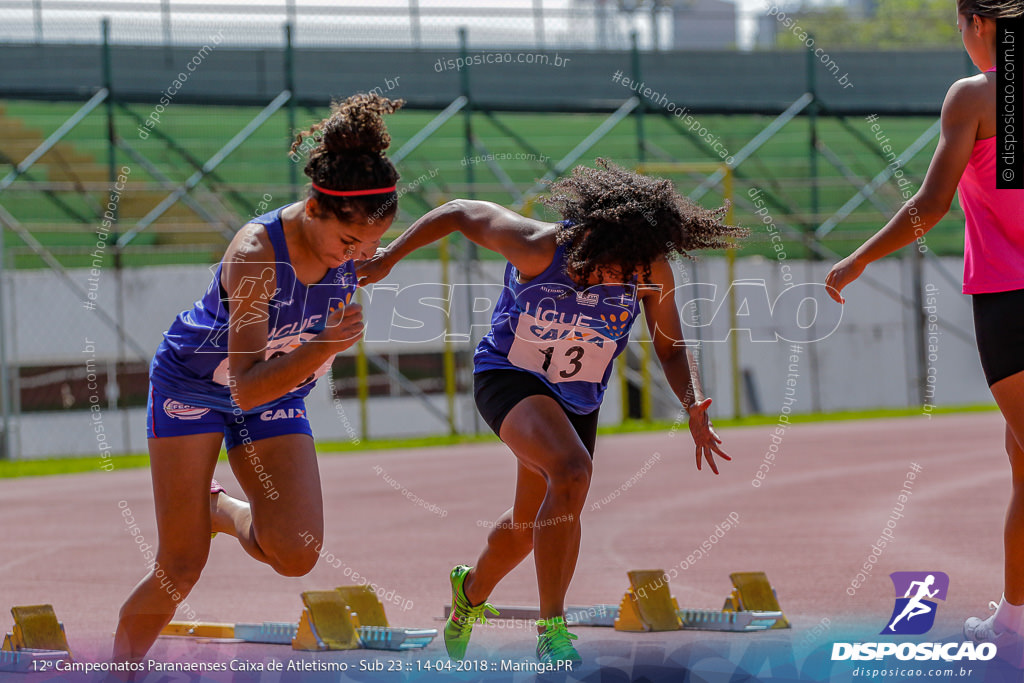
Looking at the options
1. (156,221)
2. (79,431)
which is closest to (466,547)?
(79,431)

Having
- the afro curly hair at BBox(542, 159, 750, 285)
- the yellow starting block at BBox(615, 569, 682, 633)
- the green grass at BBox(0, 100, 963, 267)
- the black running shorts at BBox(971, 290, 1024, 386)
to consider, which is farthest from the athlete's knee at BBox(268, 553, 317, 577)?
the green grass at BBox(0, 100, 963, 267)

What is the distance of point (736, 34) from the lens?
25672 millimetres

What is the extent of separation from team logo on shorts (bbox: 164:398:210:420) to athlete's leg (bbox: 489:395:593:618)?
1.24m

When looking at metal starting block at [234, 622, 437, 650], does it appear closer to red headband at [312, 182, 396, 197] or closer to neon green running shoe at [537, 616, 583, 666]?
neon green running shoe at [537, 616, 583, 666]

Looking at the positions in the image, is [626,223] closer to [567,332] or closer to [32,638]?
[567,332]

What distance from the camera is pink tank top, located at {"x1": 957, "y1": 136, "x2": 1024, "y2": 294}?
4094 mm

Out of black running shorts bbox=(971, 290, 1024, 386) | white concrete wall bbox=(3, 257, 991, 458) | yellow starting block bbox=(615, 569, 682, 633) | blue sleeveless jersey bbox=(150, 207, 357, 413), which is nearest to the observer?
black running shorts bbox=(971, 290, 1024, 386)

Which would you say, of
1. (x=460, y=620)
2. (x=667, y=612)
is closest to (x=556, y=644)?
(x=460, y=620)

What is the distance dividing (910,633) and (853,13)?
23282mm

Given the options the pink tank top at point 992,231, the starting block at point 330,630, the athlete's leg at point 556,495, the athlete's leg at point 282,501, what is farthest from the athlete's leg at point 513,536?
the pink tank top at point 992,231

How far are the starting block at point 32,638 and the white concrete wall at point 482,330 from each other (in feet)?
29.8

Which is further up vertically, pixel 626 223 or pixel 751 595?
pixel 626 223

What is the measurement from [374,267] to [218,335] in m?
0.79

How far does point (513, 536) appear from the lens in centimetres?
492
